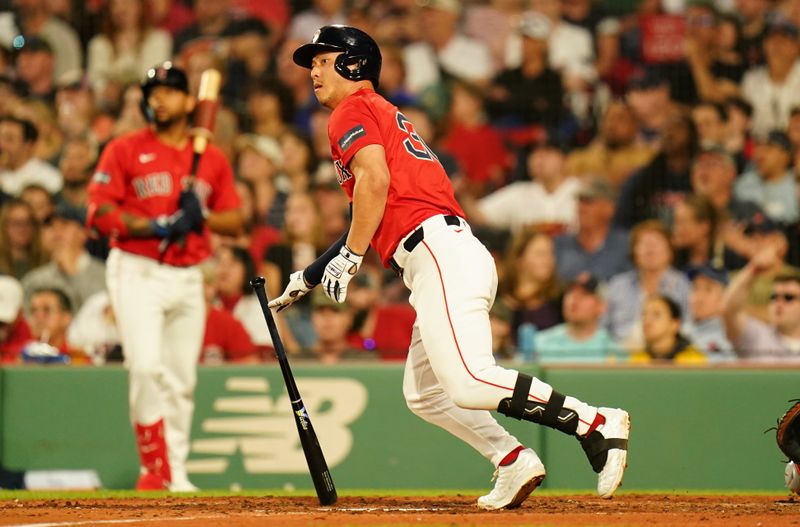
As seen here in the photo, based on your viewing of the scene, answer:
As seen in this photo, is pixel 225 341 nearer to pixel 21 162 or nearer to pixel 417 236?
pixel 21 162

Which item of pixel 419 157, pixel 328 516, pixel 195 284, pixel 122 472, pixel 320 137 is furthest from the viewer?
pixel 320 137

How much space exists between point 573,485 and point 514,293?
1.78m

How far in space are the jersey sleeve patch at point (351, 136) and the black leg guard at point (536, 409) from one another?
1183 mm

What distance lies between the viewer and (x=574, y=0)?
10.5 meters

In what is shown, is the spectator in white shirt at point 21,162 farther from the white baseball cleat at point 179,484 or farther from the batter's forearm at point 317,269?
the batter's forearm at point 317,269

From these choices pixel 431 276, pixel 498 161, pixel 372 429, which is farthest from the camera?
pixel 498 161

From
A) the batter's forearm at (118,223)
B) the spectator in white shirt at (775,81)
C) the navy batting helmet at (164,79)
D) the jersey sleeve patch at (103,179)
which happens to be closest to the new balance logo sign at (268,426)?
the batter's forearm at (118,223)

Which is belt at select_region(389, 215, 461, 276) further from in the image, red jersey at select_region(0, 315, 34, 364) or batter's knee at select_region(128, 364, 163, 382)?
red jersey at select_region(0, 315, 34, 364)

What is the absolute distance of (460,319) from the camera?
4.91 meters

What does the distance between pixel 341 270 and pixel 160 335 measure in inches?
101

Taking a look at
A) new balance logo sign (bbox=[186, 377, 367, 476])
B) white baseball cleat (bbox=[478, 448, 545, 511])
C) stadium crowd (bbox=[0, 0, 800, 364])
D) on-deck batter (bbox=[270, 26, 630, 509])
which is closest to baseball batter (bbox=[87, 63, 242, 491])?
new balance logo sign (bbox=[186, 377, 367, 476])

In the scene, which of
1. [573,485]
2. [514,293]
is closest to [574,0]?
[514,293]

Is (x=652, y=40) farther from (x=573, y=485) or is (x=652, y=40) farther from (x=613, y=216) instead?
(x=573, y=485)

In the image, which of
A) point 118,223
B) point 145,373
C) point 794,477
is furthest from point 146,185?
point 794,477
